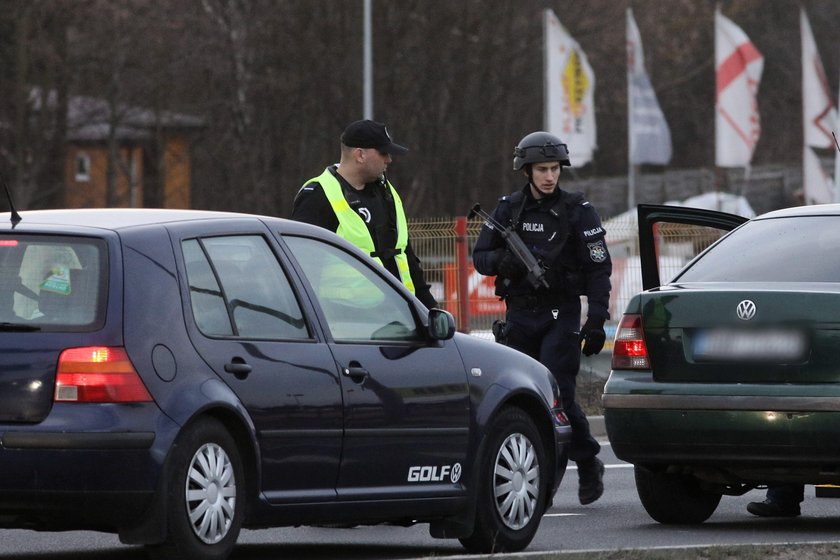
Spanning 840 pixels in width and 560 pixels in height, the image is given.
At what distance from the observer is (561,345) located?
32.7 ft

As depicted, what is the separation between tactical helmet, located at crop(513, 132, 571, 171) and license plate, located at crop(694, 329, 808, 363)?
1825mm

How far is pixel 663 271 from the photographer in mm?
20203

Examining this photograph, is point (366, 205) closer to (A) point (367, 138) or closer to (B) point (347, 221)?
(B) point (347, 221)

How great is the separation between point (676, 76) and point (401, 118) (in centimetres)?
2435

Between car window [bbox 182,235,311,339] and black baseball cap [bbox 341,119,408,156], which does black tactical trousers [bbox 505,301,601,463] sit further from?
car window [bbox 182,235,311,339]

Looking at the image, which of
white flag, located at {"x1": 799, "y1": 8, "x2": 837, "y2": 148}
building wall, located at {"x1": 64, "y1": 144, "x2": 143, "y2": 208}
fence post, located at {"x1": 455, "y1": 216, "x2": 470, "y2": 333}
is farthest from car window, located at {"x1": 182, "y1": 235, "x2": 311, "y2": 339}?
building wall, located at {"x1": 64, "y1": 144, "x2": 143, "y2": 208}

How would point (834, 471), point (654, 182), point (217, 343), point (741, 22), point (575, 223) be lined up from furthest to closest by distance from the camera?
point (741, 22), point (654, 182), point (575, 223), point (834, 471), point (217, 343)

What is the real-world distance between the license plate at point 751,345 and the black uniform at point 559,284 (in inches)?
58.3

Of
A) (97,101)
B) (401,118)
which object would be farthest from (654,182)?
(97,101)

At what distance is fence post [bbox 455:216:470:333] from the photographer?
1875 cm

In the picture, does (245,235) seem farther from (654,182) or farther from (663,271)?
(654,182)

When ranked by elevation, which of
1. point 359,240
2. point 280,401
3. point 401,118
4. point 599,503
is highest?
point 401,118

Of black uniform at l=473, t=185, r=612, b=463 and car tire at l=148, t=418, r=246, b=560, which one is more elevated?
Answer: black uniform at l=473, t=185, r=612, b=463

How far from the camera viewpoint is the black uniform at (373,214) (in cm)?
930
